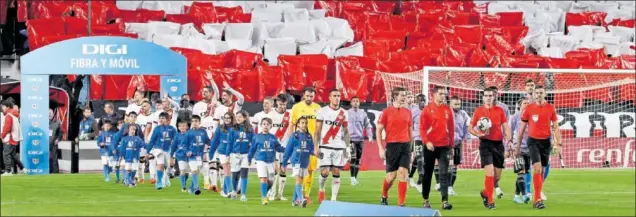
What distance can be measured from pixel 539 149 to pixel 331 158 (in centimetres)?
332

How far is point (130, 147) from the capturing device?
2786 cm

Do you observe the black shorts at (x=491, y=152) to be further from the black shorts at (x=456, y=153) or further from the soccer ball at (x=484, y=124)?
the black shorts at (x=456, y=153)

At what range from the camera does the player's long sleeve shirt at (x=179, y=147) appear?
25.1 m

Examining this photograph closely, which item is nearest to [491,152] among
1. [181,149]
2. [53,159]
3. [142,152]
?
[181,149]

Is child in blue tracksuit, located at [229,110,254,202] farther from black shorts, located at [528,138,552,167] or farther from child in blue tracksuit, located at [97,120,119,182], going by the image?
child in blue tracksuit, located at [97,120,119,182]

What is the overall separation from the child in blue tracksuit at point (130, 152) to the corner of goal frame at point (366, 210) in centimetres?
1071

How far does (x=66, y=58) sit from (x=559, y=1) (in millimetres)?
24226

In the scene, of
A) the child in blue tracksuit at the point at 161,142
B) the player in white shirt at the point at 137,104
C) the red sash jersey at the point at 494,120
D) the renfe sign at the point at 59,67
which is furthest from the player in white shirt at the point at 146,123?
the red sash jersey at the point at 494,120

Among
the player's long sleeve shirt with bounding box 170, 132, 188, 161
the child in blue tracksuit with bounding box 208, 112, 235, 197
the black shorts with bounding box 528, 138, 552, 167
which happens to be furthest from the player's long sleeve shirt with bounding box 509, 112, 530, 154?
the player's long sleeve shirt with bounding box 170, 132, 188, 161

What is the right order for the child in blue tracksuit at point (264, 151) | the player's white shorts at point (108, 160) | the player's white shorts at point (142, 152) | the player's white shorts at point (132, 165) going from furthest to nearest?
the player's white shorts at point (108, 160)
the player's white shorts at point (142, 152)
the player's white shorts at point (132, 165)
the child in blue tracksuit at point (264, 151)

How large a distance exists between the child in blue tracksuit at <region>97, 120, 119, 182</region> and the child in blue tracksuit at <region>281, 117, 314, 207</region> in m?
7.67

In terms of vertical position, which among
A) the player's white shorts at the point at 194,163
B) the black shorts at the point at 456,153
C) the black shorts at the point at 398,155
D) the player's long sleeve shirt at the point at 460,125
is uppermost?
the player's long sleeve shirt at the point at 460,125

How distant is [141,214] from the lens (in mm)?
20016

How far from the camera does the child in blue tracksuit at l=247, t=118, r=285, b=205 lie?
22.0 metres
